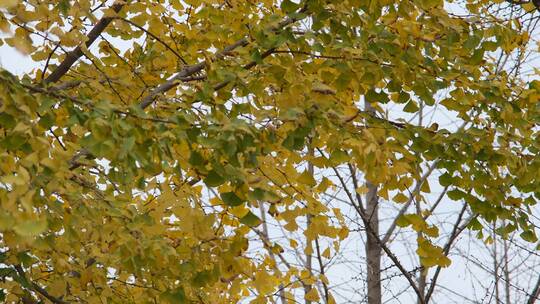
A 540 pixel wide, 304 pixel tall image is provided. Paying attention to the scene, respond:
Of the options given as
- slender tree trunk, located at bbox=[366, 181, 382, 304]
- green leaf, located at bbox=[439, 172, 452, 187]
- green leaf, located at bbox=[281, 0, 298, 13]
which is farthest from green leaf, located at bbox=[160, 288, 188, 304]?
slender tree trunk, located at bbox=[366, 181, 382, 304]

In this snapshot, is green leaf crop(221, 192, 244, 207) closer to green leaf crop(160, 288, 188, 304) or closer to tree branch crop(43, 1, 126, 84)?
green leaf crop(160, 288, 188, 304)

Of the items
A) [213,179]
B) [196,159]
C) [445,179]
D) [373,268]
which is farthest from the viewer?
[373,268]

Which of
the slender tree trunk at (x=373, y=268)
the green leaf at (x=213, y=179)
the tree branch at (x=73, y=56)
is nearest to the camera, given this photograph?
the green leaf at (x=213, y=179)

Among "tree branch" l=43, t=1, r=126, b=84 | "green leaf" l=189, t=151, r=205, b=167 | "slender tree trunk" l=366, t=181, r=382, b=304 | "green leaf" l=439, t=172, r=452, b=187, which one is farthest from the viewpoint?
"slender tree trunk" l=366, t=181, r=382, b=304

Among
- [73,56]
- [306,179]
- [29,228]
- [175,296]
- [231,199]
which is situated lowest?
[29,228]

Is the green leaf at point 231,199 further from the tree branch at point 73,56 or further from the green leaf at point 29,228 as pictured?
the tree branch at point 73,56

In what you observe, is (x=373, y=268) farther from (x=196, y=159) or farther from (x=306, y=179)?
(x=196, y=159)

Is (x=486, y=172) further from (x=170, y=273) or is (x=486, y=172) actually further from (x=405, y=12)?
(x=170, y=273)

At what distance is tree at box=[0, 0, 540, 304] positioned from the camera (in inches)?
119

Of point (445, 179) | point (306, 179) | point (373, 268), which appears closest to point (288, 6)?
point (306, 179)

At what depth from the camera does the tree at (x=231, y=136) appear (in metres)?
3.02

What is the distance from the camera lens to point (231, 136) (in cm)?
283

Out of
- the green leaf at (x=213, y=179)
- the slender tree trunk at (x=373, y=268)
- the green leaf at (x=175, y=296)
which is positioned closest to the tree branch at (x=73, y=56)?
the green leaf at (x=175, y=296)

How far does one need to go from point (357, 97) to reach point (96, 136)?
2417 mm
